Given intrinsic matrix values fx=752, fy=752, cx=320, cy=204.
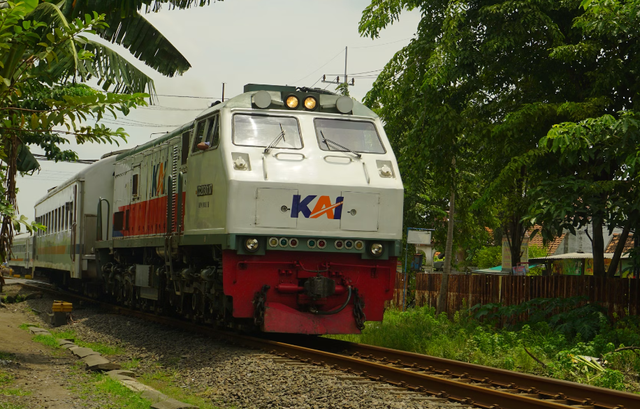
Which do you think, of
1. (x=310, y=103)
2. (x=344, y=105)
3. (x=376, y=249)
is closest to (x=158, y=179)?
(x=310, y=103)

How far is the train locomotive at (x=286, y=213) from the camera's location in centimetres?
1027

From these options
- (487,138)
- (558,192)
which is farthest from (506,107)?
(558,192)

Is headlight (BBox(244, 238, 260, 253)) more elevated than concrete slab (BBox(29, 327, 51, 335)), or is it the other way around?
headlight (BBox(244, 238, 260, 253))

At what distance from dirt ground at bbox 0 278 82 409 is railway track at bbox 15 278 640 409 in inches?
109

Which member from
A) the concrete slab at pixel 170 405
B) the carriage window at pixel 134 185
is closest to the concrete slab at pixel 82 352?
the concrete slab at pixel 170 405

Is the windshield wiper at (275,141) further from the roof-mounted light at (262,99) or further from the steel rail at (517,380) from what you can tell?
the steel rail at (517,380)

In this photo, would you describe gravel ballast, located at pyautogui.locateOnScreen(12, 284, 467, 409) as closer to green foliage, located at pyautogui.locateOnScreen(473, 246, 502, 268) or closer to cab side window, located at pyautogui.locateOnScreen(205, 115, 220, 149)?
cab side window, located at pyautogui.locateOnScreen(205, 115, 220, 149)

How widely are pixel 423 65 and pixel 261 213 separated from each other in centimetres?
749

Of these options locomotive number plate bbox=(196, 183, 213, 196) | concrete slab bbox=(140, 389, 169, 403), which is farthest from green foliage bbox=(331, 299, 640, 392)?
concrete slab bbox=(140, 389, 169, 403)

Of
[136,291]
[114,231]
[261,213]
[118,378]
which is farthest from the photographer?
[114,231]

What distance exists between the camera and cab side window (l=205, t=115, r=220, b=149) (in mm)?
10938

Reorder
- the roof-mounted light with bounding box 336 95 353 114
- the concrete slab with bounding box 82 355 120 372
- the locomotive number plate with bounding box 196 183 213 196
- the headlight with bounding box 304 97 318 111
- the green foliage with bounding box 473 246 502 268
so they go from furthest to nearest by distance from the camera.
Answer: the green foliage with bounding box 473 246 502 268, the roof-mounted light with bounding box 336 95 353 114, the headlight with bounding box 304 97 318 111, the locomotive number plate with bounding box 196 183 213 196, the concrete slab with bounding box 82 355 120 372

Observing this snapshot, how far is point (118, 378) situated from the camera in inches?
360

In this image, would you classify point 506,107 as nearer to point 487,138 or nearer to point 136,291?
point 487,138
